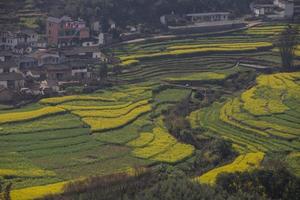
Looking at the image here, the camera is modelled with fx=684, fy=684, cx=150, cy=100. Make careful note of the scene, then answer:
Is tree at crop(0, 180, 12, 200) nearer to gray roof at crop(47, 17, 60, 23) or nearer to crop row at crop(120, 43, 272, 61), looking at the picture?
crop row at crop(120, 43, 272, 61)

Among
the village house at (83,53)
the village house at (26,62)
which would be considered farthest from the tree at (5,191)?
the village house at (83,53)

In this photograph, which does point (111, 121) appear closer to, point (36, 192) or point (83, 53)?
point (36, 192)

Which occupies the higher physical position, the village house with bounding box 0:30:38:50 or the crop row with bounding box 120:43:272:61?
the village house with bounding box 0:30:38:50

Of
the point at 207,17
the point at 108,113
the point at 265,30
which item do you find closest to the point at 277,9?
the point at 265,30

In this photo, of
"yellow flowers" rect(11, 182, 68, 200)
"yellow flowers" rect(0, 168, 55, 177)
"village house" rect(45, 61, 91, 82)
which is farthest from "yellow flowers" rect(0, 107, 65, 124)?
"yellow flowers" rect(11, 182, 68, 200)

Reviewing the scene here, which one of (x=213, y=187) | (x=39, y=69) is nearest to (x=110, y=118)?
(x=39, y=69)

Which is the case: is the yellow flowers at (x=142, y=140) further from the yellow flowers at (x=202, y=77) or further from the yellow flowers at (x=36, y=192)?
the yellow flowers at (x=202, y=77)

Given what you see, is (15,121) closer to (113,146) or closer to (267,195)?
(113,146)
